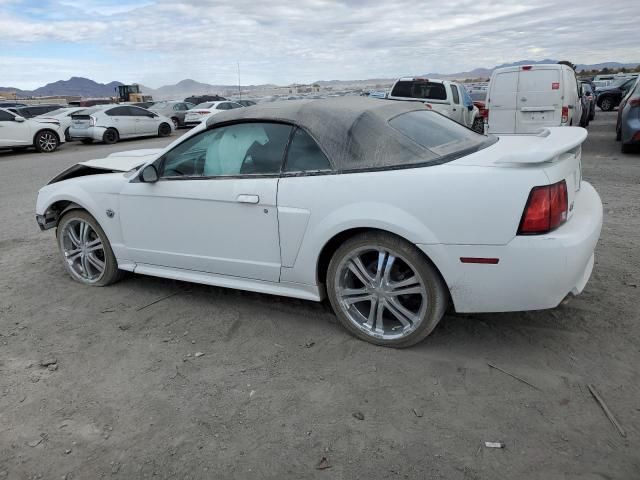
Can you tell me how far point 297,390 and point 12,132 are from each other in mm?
16932

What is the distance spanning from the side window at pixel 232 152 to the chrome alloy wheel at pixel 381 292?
85cm

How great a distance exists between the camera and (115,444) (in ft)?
8.76

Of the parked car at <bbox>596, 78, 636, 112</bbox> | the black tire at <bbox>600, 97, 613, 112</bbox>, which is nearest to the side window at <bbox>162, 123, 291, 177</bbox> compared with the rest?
the parked car at <bbox>596, 78, 636, 112</bbox>

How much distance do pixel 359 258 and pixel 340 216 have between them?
1.00 ft

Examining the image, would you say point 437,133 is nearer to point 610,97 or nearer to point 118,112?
point 118,112

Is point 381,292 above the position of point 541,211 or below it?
below

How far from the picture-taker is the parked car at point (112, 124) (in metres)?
19.5

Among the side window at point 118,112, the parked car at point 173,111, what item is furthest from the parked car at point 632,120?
the parked car at point 173,111

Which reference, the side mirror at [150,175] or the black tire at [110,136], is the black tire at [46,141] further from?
the side mirror at [150,175]

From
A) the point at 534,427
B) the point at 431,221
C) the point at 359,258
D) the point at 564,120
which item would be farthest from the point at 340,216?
the point at 564,120

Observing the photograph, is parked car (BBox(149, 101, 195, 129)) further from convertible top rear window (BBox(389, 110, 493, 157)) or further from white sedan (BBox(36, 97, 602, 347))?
convertible top rear window (BBox(389, 110, 493, 157))

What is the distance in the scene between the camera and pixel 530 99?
1173 cm

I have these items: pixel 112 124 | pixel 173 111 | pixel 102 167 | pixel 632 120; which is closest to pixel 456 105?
pixel 632 120

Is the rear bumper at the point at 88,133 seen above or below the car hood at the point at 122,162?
below
